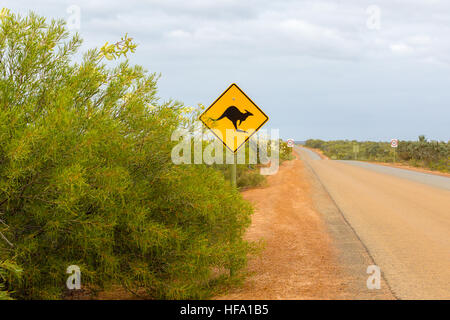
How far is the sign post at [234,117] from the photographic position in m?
8.09

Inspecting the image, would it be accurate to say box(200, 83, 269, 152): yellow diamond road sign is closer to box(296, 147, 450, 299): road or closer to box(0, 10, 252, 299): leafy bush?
box(0, 10, 252, 299): leafy bush

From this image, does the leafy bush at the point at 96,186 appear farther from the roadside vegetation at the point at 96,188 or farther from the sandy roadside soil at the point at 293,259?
the sandy roadside soil at the point at 293,259

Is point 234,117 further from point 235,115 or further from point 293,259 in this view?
point 293,259

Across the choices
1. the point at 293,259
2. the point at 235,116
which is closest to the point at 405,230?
the point at 293,259

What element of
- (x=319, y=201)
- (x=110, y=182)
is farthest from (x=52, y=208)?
(x=319, y=201)

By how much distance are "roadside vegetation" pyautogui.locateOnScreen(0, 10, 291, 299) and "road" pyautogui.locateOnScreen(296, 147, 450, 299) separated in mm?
2688

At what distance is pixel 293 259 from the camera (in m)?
9.00

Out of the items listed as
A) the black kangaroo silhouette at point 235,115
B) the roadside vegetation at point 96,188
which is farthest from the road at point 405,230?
the black kangaroo silhouette at point 235,115

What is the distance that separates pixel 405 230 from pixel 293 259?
428 centimetres

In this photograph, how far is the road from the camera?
738 cm

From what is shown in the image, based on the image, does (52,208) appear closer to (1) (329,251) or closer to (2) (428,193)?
→ (1) (329,251)

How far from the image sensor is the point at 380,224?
12.8 m

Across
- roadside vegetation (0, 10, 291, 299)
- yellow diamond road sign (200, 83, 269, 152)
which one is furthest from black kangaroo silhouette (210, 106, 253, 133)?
roadside vegetation (0, 10, 291, 299)
